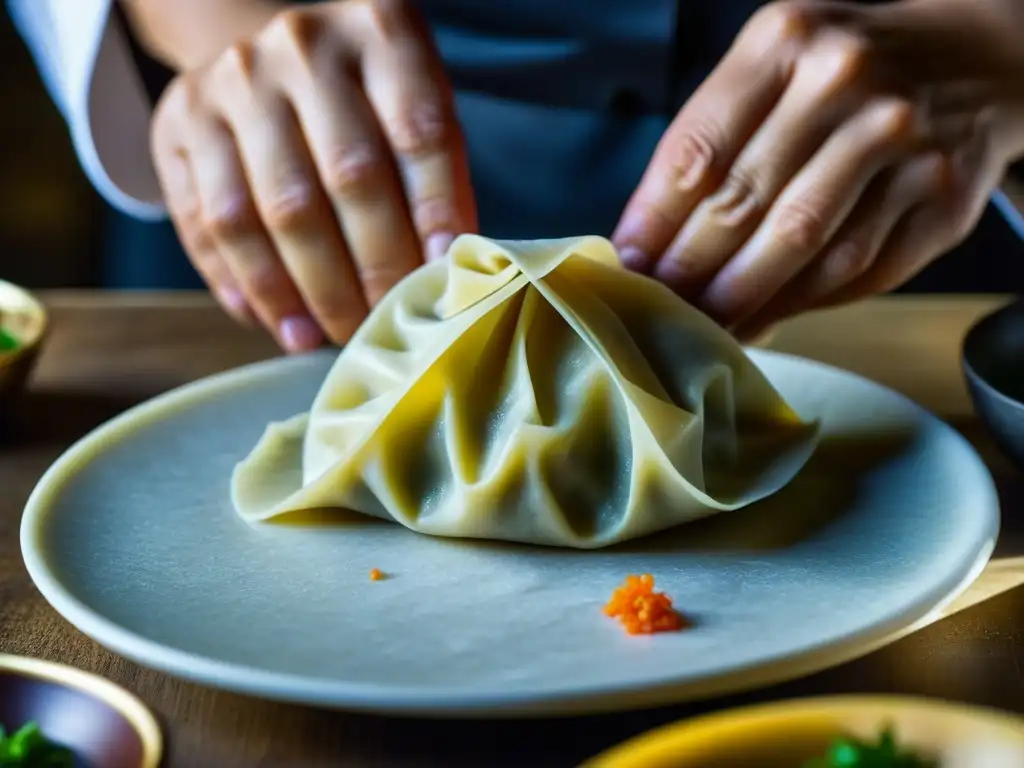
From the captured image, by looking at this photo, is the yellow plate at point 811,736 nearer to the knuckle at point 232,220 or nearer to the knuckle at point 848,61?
the knuckle at point 848,61

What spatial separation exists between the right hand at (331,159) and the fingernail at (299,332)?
0.09 ft

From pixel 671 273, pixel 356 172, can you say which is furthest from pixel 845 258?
pixel 356 172

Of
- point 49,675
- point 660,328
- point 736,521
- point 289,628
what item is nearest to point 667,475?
point 736,521

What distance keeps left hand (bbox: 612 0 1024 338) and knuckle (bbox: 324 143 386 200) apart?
0.94 feet

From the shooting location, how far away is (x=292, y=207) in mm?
1379

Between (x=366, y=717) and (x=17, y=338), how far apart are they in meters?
0.87

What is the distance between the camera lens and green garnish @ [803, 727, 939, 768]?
2.05ft

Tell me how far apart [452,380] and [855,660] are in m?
0.45

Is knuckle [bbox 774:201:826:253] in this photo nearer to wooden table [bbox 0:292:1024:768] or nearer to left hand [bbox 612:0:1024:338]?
left hand [bbox 612:0:1024:338]

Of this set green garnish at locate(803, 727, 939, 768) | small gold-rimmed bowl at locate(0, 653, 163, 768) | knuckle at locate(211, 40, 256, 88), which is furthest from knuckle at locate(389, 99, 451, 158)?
green garnish at locate(803, 727, 939, 768)

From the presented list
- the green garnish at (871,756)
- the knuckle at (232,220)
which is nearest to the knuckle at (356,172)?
the knuckle at (232,220)

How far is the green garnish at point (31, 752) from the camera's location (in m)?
0.71

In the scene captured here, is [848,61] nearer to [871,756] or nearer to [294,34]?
[294,34]

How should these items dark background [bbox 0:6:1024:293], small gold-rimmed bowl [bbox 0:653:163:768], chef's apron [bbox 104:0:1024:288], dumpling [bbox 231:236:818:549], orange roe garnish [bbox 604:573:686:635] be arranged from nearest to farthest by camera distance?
small gold-rimmed bowl [bbox 0:653:163:768] → orange roe garnish [bbox 604:573:686:635] → dumpling [bbox 231:236:818:549] → chef's apron [bbox 104:0:1024:288] → dark background [bbox 0:6:1024:293]
